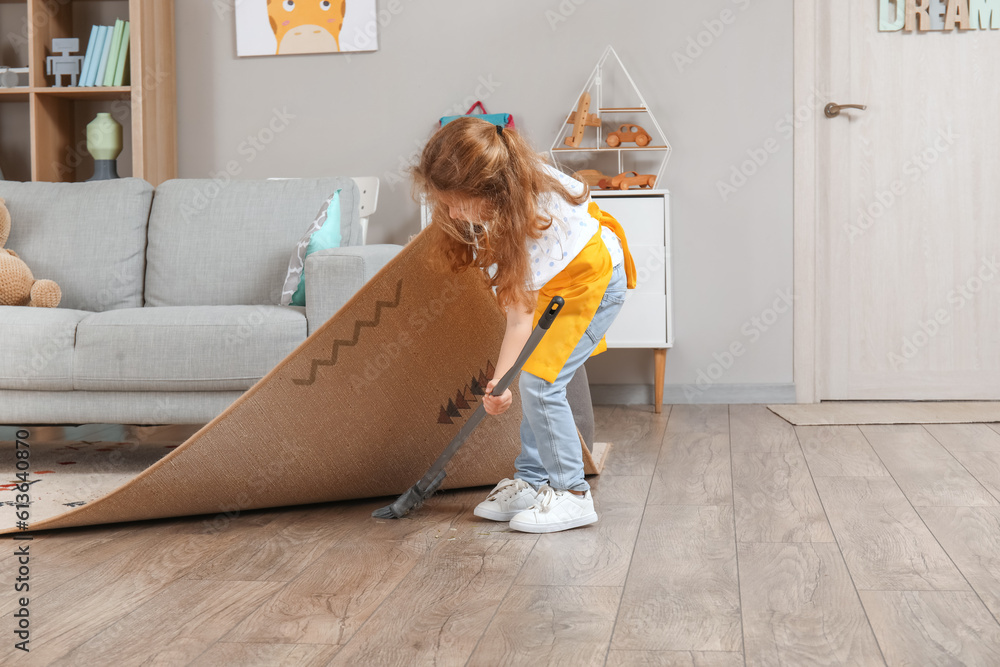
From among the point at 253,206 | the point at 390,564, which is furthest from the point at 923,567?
the point at 253,206

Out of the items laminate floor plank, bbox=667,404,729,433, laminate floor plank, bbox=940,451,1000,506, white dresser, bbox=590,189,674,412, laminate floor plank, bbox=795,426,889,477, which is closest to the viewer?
laminate floor plank, bbox=940,451,1000,506

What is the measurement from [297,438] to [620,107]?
6.91ft

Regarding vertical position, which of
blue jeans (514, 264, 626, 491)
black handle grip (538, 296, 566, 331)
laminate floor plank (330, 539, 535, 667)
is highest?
black handle grip (538, 296, 566, 331)

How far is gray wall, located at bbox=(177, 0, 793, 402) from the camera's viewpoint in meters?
3.33

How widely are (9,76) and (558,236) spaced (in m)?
Result: 2.81

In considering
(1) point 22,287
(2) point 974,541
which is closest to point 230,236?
(1) point 22,287

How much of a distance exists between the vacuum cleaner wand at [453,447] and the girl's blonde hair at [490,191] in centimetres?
5

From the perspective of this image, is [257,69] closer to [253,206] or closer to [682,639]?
[253,206]

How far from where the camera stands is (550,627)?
120 centimetres

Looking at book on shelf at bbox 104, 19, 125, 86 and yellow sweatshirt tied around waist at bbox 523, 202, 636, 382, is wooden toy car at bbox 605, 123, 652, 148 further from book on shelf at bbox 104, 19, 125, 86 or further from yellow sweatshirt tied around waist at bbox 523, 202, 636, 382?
book on shelf at bbox 104, 19, 125, 86

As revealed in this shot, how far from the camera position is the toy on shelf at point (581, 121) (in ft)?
10.5

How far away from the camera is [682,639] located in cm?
115

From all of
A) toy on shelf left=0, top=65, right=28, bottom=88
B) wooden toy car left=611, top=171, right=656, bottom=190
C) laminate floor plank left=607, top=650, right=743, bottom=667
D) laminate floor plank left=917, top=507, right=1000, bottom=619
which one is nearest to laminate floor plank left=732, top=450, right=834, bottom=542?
laminate floor plank left=917, top=507, right=1000, bottom=619

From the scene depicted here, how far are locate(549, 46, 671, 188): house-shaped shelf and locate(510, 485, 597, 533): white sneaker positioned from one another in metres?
1.82
